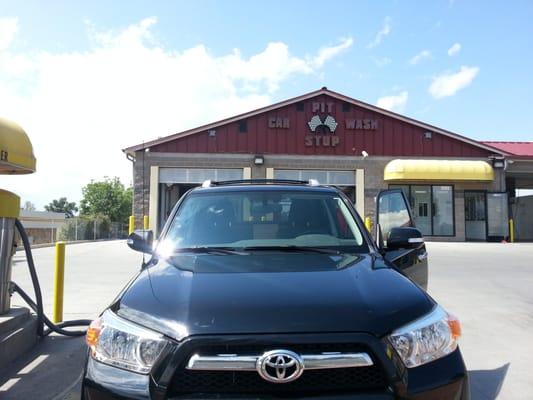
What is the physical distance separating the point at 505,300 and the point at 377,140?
1766 cm

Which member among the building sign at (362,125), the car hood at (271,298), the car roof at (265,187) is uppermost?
the building sign at (362,125)

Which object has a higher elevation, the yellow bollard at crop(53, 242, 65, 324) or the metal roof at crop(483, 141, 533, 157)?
the metal roof at crop(483, 141, 533, 157)

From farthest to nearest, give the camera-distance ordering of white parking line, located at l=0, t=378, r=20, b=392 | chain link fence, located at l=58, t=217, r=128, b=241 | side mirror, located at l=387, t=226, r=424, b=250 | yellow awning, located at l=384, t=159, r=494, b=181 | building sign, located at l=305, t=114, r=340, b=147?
chain link fence, located at l=58, t=217, r=128, b=241
building sign, located at l=305, t=114, r=340, b=147
yellow awning, located at l=384, t=159, r=494, b=181
white parking line, located at l=0, t=378, r=20, b=392
side mirror, located at l=387, t=226, r=424, b=250

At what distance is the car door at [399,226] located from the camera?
3.88 meters

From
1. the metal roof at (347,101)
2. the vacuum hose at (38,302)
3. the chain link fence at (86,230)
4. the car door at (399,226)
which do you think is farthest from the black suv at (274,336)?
the chain link fence at (86,230)

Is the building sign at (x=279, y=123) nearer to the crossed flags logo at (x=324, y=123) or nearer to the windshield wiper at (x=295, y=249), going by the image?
the crossed flags logo at (x=324, y=123)

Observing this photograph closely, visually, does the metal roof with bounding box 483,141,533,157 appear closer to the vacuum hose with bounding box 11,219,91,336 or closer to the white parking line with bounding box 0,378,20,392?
the vacuum hose with bounding box 11,219,91,336

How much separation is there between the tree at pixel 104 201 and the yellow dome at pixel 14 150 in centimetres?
7126

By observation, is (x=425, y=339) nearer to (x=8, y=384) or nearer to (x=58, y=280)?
(x=8, y=384)

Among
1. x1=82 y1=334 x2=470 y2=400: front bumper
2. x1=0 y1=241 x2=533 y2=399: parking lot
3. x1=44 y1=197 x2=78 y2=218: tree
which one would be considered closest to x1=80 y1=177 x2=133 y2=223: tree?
x1=44 y1=197 x2=78 y2=218: tree

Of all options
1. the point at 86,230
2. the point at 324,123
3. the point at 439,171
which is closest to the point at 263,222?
the point at 439,171

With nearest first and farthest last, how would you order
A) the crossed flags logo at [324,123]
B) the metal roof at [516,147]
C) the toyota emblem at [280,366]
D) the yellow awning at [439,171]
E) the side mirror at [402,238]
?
1. the toyota emblem at [280,366]
2. the side mirror at [402,238]
3. the yellow awning at [439,171]
4. the crossed flags logo at [324,123]
5. the metal roof at [516,147]

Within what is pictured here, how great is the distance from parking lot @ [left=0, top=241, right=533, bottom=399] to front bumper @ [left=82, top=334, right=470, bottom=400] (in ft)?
6.57

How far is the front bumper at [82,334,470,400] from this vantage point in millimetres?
1901
